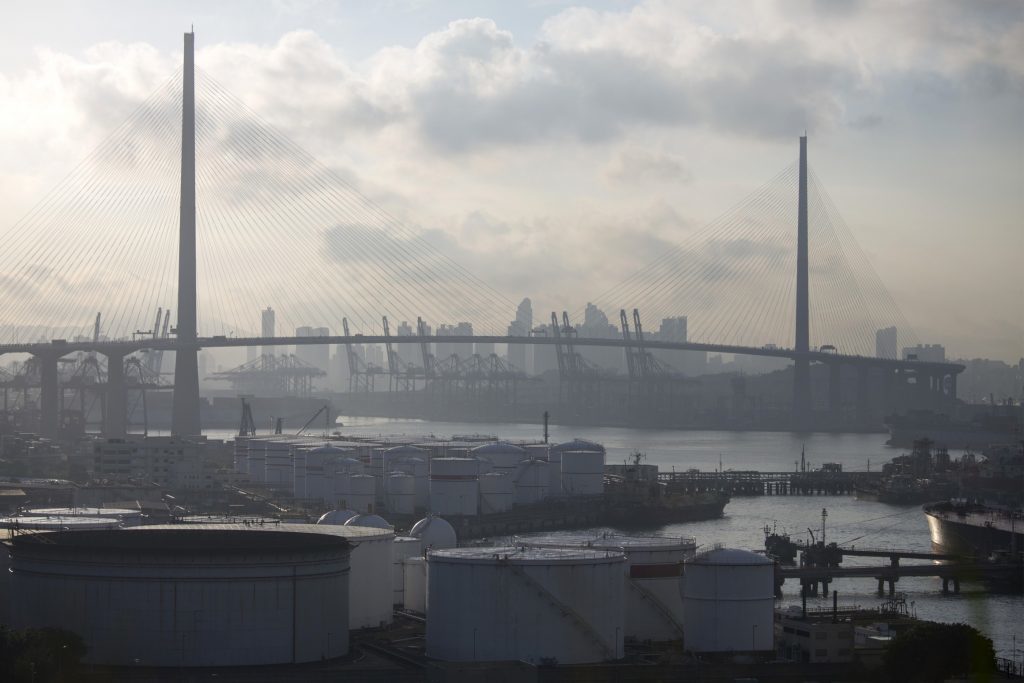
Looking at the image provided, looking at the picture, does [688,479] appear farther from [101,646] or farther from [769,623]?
[101,646]

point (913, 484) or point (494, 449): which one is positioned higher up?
point (494, 449)

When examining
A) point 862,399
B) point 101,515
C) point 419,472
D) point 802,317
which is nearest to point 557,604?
point 101,515

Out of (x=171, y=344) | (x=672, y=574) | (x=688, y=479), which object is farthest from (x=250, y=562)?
(x=171, y=344)

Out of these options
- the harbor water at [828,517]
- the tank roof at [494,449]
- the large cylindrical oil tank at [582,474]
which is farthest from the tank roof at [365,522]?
the large cylindrical oil tank at [582,474]

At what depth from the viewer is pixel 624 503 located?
21719 mm

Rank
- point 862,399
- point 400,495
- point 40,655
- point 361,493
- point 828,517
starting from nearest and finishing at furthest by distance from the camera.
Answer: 1. point 40,655
2. point 361,493
3. point 400,495
4. point 828,517
5. point 862,399

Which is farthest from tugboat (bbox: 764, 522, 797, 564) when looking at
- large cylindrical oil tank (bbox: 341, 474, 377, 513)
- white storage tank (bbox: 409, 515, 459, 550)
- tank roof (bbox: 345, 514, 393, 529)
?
large cylindrical oil tank (bbox: 341, 474, 377, 513)

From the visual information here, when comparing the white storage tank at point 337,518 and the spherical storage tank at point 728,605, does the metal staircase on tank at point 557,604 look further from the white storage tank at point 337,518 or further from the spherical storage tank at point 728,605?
the white storage tank at point 337,518

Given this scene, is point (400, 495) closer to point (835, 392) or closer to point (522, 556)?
point (522, 556)

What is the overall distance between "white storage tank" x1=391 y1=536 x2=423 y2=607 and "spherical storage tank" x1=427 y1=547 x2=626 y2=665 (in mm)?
1474

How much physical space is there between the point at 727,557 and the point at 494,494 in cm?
1045

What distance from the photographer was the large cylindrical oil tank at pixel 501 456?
21.2 m

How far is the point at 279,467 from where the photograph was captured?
931 inches

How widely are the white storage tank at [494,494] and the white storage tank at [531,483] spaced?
32.2 inches
